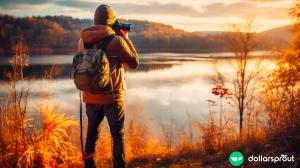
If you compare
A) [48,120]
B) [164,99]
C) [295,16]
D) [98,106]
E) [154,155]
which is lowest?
[164,99]

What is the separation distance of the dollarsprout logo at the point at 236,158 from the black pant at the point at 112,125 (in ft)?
4.62

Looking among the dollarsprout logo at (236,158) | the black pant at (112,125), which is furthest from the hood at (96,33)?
the dollarsprout logo at (236,158)

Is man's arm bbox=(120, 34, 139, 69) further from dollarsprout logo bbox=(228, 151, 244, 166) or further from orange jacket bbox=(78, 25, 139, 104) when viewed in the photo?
dollarsprout logo bbox=(228, 151, 244, 166)

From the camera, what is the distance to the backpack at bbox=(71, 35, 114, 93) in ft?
9.04

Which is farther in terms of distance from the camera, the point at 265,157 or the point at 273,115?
the point at 273,115

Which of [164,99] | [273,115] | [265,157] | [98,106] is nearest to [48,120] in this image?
[98,106]

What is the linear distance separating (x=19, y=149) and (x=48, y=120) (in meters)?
0.43

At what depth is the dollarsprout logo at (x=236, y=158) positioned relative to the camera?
386cm

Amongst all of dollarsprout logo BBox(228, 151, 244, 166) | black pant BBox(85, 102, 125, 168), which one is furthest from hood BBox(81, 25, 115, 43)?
dollarsprout logo BBox(228, 151, 244, 166)

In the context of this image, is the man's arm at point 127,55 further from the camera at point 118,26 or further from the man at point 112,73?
the camera at point 118,26

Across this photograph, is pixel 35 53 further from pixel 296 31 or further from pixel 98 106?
pixel 98 106

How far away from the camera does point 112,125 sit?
116 inches

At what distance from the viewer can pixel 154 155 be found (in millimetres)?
4598

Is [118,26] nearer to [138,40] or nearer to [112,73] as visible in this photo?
[112,73]
